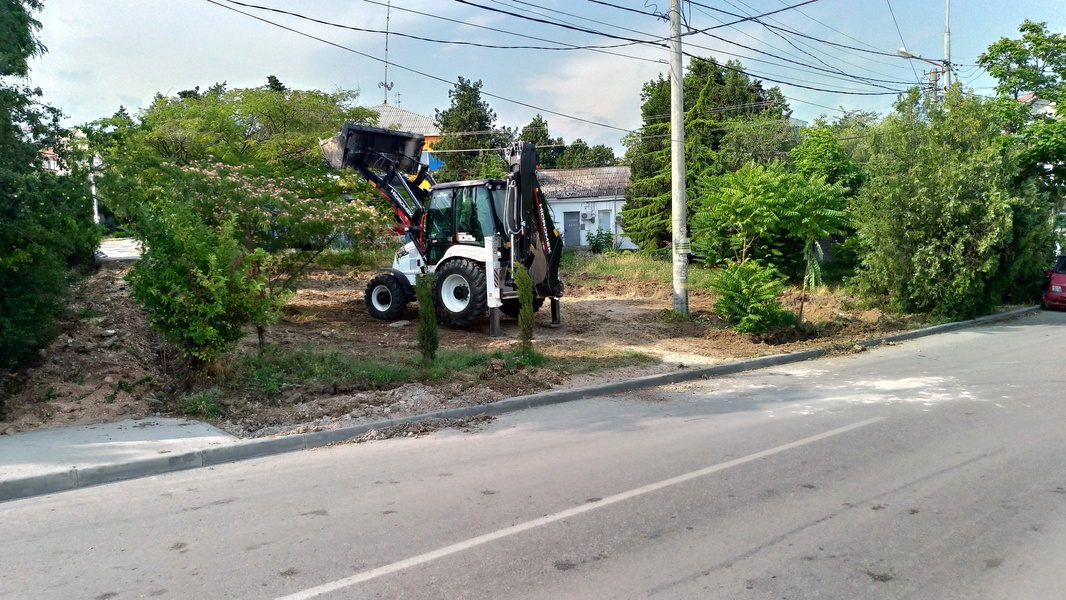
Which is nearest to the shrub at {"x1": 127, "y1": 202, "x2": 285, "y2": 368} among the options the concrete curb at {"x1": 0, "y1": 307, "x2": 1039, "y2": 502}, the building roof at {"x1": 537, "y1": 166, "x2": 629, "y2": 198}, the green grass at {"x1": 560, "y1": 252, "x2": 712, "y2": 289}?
the concrete curb at {"x1": 0, "y1": 307, "x2": 1039, "y2": 502}

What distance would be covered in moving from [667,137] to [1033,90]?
1279 centimetres

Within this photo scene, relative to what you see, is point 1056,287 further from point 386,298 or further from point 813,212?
point 386,298

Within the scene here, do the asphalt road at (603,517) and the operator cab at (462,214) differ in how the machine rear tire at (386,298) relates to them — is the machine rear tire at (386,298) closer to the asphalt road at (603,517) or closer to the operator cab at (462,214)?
the operator cab at (462,214)

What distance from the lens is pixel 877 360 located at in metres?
13.6

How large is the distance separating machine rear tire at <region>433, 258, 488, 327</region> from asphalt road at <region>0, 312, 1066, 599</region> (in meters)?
5.46

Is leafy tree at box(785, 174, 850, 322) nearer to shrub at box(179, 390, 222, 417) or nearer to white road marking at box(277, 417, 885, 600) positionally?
white road marking at box(277, 417, 885, 600)

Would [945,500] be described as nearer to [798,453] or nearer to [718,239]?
[798,453]

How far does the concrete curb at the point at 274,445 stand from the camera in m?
6.46

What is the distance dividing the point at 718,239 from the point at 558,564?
Answer: 72.1ft

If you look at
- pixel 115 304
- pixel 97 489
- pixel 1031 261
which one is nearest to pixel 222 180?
pixel 115 304

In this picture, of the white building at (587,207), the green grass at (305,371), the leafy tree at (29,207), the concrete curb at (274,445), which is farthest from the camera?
the white building at (587,207)

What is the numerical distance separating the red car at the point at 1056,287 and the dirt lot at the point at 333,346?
7.67 meters

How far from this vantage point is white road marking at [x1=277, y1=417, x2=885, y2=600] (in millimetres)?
4457

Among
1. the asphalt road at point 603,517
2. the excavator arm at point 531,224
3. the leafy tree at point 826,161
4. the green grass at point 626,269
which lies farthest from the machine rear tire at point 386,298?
the leafy tree at point 826,161
